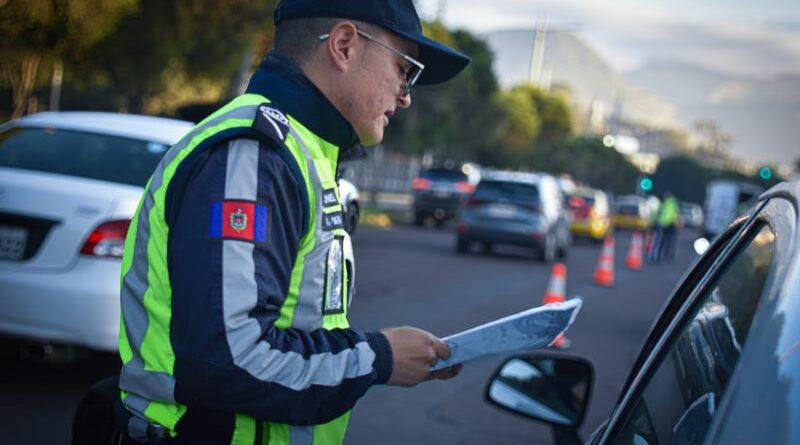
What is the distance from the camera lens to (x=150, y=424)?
1.92 m

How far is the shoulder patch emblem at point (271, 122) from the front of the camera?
5.90 feet

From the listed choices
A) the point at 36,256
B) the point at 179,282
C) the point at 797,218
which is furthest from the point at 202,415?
the point at 36,256

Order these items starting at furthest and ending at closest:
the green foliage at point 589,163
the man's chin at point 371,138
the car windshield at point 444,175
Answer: the green foliage at point 589,163
the car windshield at point 444,175
the man's chin at point 371,138

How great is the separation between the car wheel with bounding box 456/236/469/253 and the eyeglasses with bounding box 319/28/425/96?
1837 centimetres

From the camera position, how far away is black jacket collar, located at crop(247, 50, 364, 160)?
1.98 metres

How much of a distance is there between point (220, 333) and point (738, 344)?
820 millimetres

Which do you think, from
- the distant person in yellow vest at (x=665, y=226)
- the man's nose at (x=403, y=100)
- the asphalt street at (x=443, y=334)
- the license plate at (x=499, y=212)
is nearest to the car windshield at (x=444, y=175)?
the distant person in yellow vest at (x=665, y=226)

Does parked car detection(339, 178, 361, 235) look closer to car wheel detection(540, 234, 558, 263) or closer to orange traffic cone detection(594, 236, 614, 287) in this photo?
orange traffic cone detection(594, 236, 614, 287)

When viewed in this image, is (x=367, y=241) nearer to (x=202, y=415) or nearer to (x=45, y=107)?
(x=202, y=415)

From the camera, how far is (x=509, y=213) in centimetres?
1992

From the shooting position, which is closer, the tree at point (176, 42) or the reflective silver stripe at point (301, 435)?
the reflective silver stripe at point (301, 435)

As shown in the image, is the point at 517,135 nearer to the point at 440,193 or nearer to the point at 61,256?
the point at 440,193

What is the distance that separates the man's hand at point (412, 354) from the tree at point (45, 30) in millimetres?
17426

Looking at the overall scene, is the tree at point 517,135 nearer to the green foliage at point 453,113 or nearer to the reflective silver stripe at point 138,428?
the green foliage at point 453,113
